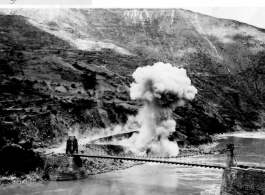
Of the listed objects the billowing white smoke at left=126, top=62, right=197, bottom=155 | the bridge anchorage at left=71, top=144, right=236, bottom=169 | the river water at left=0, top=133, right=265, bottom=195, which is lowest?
the river water at left=0, top=133, right=265, bottom=195

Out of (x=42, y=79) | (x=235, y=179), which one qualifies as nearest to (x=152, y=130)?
(x=42, y=79)

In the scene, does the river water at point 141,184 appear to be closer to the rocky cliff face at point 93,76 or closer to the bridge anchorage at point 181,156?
the bridge anchorage at point 181,156

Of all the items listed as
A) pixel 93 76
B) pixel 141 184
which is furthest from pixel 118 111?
pixel 141 184

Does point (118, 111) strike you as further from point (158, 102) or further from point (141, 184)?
point (141, 184)

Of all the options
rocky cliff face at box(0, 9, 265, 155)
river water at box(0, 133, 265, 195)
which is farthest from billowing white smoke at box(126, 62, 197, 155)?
rocky cliff face at box(0, 9, 265, 155)

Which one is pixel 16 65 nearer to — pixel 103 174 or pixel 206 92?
pixel 103 174

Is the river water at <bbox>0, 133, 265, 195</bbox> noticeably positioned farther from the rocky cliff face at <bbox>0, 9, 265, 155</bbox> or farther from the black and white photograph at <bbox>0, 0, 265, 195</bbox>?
the rocky cliff face at <bbox>0, 9, 265, 155</bbox>
